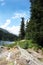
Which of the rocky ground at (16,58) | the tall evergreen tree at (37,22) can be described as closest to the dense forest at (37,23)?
the tall evergreen tree at (37,22)

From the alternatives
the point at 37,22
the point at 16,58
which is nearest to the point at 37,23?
the point at 37,22

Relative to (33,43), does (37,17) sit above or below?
above

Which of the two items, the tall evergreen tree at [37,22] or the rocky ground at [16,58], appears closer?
A: the rocky ground at [16,58]

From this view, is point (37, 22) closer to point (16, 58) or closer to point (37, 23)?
point (37, 23)

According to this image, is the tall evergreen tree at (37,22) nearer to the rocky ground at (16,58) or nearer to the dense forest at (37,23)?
the dense forest at (37,23)

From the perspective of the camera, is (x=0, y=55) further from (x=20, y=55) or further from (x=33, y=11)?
(x=33, y=11)

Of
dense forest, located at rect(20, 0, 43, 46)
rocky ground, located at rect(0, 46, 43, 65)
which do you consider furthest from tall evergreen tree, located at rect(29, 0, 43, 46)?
rocky ground, located at rect(0, 46, 43, 65)

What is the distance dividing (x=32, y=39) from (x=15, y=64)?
1788 cm

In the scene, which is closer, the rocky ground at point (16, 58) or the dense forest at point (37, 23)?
the rocky ground at point (16, 58)

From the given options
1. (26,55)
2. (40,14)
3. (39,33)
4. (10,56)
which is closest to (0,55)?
(10,56)

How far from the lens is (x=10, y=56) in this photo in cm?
1195

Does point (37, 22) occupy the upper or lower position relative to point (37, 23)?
upper

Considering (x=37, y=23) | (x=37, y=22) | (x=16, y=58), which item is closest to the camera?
(x=16, y=58)

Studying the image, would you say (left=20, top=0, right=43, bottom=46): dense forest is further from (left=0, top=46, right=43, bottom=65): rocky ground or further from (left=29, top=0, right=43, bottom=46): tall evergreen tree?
(left=0, top=46, right=43, bottom=65): rocky ground
